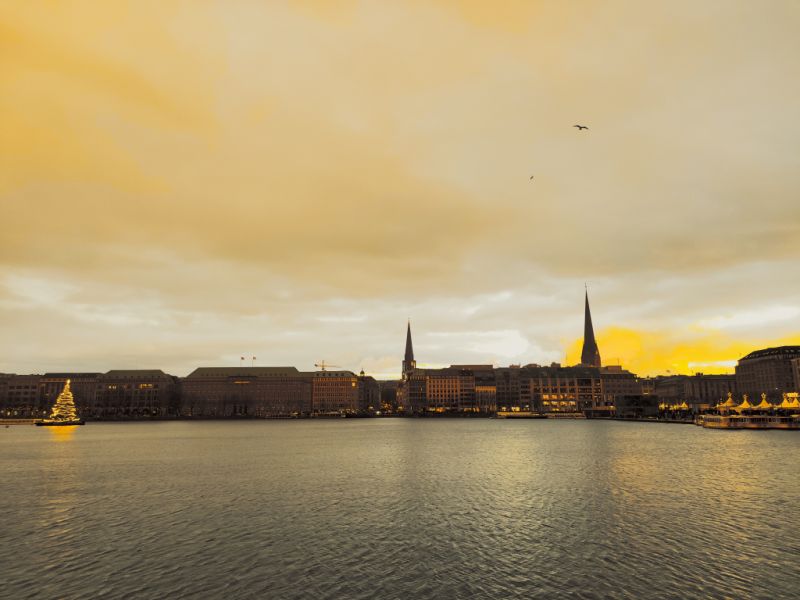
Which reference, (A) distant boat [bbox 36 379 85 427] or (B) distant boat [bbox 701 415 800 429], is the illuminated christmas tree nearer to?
(A) distant boat [bbox 36 379 85 427]

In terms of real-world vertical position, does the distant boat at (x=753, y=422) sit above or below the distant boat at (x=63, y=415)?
below

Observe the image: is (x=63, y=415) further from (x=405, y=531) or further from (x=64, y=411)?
(x=405, y=531)

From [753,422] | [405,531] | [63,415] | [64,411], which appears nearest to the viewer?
[405,531]

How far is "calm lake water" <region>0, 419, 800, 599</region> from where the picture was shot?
24109 mm

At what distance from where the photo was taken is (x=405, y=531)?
33.4 m

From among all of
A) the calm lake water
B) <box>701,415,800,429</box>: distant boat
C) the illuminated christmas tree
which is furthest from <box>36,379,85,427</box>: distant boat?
<box>701,415,800,429</box>: distant boat

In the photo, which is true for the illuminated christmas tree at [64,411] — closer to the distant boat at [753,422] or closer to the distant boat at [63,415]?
the distant boat at [63,415]

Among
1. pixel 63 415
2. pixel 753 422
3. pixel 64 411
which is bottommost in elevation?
pixel 753 422

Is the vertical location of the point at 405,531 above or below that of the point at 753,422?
above

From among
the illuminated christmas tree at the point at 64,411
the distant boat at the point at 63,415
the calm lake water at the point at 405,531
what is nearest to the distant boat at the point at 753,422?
the calm lake water at the point at 405,531

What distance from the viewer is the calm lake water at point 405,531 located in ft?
79.1

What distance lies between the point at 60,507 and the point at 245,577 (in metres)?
24.1

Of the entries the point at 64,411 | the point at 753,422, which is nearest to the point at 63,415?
the point at 64,411

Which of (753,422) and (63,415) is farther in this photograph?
(63,415)
